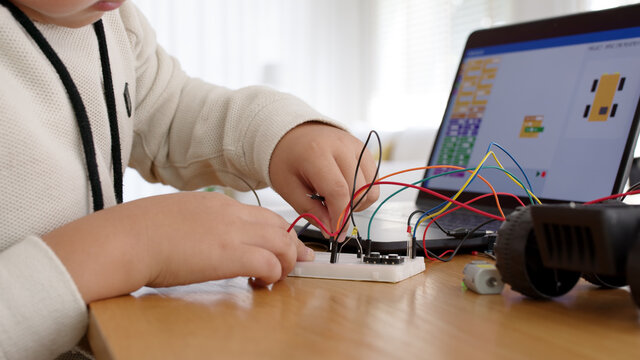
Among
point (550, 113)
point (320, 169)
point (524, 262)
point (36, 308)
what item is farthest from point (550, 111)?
point (36, 308)

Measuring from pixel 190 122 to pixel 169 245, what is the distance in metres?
0.43

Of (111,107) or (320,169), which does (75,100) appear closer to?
(111,107)

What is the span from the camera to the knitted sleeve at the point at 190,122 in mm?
662

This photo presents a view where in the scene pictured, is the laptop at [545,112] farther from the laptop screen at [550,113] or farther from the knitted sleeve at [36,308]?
the knitted sleeve at [36,308]

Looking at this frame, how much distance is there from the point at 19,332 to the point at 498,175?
597 mm

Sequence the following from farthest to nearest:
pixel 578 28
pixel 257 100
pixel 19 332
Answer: pixel 578 28
pixel 257 100
pixel 19 332

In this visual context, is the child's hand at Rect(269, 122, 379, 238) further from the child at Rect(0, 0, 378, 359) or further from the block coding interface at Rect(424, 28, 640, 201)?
the block coding interface at Rect(424, 28, 640, 201)

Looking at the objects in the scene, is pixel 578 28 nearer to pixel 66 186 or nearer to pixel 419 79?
pixel 66 186

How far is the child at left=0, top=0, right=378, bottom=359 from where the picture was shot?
33 cm

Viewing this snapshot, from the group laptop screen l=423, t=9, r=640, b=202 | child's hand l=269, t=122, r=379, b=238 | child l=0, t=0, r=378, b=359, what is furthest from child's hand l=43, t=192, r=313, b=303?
laptop screen l=423, t=9, r=640, b=202

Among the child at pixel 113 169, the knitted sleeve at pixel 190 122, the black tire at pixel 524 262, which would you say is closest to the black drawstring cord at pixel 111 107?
the child at pixel 113 169

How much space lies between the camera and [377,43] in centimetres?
461

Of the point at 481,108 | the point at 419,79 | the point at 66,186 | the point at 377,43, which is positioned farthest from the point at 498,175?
the point at 377,43

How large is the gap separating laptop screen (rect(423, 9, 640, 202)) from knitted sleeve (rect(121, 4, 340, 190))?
1.03ft
